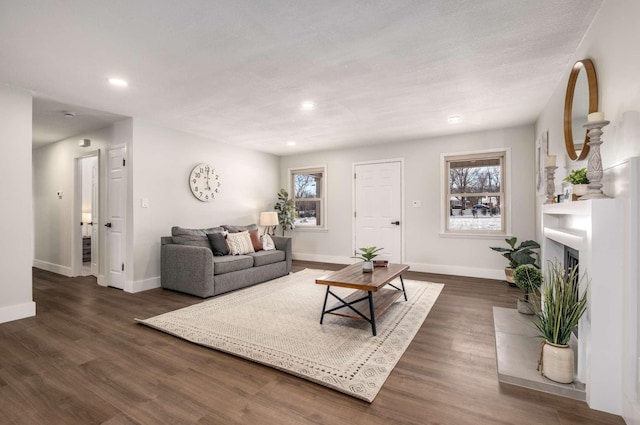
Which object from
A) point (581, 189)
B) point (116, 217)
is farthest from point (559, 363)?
point (116, 217)

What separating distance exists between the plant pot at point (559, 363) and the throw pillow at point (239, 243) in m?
3.87

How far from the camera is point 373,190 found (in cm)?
598

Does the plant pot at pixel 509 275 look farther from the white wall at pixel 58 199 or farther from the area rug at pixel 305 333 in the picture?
the white wall at pixel 58 199

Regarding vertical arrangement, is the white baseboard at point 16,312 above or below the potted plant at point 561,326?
below

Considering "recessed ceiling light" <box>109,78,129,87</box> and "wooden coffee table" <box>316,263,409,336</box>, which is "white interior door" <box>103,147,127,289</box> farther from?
"wooden coffee table" <box>316,263,409,336</box>

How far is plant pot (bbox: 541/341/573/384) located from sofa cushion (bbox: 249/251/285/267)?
3616 mm

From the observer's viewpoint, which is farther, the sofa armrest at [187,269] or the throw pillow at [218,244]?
the throw pillow at [218,244]

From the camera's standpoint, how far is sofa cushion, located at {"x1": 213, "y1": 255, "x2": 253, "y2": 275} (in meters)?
4.05

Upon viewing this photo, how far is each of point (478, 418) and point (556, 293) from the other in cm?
93

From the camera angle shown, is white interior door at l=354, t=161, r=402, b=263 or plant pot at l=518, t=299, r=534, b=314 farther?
white interior door at l=354, t=161, r=402, b=263

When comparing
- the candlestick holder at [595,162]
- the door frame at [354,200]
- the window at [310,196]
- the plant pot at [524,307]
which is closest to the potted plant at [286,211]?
the window at [310,196]

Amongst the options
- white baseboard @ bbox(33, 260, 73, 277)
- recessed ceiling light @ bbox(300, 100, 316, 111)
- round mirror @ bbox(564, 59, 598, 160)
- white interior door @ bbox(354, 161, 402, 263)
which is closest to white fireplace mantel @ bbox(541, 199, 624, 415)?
round mirror @ bbox(564, 59, 598, 160)

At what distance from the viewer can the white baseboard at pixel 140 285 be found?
14.0 ft

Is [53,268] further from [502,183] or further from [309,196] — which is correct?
[502,183]
